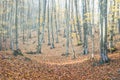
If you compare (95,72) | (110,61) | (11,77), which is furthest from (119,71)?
(11,77)

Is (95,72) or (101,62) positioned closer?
(95,72)

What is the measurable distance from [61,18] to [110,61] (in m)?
46.5

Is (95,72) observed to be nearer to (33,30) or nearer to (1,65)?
(1,65)

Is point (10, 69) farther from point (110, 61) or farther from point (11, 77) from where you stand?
point (110, 61)

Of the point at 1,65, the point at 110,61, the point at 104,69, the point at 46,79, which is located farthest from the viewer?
the point at 110,61

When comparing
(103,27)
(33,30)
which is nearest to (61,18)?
(33,30)

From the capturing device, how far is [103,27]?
16078 mm

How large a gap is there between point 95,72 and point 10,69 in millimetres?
4831

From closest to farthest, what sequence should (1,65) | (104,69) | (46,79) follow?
1. (46,79)
2. (1,65)
3. (104,69)

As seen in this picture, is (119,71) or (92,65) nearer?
(119,71)

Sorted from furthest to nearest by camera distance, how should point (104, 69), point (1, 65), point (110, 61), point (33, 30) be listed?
point (33, 30) → point (110, 61) → point (104, 69) → point (1, 65)

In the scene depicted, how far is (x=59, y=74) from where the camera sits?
1404 cm

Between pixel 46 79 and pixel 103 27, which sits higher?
pixel 103 27

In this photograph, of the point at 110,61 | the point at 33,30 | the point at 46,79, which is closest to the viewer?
the point at 46,79
